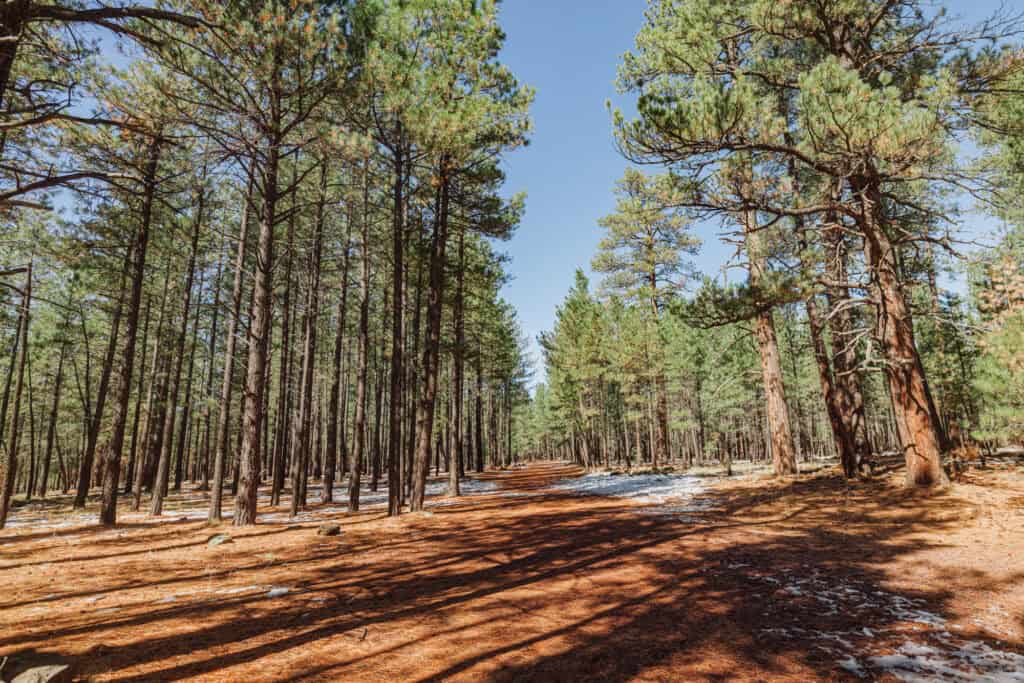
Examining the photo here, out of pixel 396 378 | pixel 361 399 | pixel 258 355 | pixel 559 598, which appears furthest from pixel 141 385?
pixel 559 598

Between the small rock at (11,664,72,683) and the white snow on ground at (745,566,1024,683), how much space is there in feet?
18.7

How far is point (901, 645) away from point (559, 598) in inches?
127

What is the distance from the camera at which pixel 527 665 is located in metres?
3.74

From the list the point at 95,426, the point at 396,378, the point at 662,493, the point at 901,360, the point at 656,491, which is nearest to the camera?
the point at 901,360

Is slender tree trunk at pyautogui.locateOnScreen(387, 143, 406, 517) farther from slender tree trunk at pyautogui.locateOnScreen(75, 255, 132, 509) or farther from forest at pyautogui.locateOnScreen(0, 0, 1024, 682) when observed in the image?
slender tree trunk at pyautogui.locateOnScreen(75, 255, 132, 509)

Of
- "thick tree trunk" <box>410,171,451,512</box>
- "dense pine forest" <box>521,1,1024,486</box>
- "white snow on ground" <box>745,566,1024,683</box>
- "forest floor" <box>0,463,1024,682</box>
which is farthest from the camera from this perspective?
"thick tree trunk" <box>410,171,451,512</box>

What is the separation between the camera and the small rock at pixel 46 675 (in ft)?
9.68

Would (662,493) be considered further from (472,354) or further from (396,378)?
(396,378)

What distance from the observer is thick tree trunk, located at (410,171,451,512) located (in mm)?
12391

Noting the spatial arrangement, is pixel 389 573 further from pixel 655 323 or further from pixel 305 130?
pixel 655 323

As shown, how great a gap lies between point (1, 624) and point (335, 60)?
1062 cm

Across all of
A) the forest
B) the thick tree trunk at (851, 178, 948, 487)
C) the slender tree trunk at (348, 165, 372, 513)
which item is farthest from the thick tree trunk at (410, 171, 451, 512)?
the thick tree trunk at (851, 178, 948, 487)

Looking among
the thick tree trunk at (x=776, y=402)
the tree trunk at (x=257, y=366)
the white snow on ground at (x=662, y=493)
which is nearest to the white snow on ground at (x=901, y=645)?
the white snow on ground at (x=662, y=493)

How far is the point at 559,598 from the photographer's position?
5.39 meters
